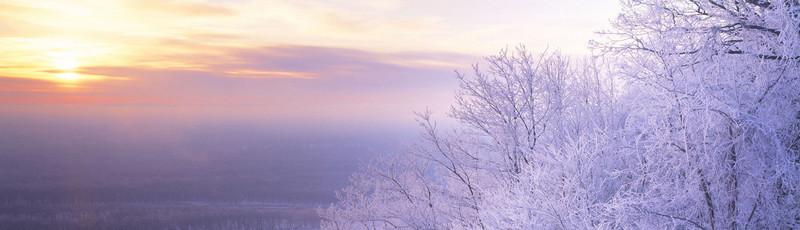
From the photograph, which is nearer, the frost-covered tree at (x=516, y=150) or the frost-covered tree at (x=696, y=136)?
the frost-covered tree at (x=696, y=136)

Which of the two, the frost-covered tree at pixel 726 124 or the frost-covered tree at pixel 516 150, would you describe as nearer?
the frost-covered tree at pixel 726 124

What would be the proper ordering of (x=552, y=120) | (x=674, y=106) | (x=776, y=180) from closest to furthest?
1. (x=776, y=180)
2. (x=674, y=106)
3. (x=552, y=120)

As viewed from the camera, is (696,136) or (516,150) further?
(516,150)

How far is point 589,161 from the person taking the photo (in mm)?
8484

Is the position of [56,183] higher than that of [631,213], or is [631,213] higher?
[631,213]

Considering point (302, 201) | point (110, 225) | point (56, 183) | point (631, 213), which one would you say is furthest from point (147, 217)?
point (631, 213)

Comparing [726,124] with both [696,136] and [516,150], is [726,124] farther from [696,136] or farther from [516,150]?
[516,150]

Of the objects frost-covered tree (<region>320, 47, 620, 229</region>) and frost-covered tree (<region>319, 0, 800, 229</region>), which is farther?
frost-covered tree (<region>320, 47, 620, 229</region>)

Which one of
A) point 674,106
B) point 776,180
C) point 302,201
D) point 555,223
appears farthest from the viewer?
point 302,201

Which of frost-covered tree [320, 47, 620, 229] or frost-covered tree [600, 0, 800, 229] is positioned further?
frost-covered tree [320, 47, 620, 229]

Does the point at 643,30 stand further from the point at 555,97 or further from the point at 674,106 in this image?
the point at 555,97

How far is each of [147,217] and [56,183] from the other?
85281 mm

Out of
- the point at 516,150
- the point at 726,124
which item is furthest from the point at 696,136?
the point at 516,150

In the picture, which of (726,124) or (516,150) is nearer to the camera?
(726,124)
